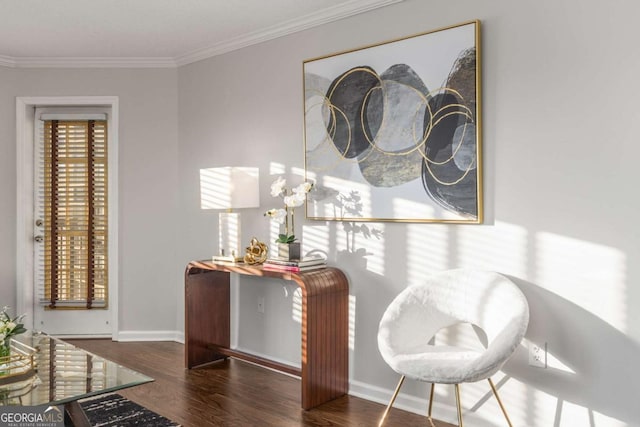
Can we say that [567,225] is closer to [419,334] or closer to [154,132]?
[419,334]

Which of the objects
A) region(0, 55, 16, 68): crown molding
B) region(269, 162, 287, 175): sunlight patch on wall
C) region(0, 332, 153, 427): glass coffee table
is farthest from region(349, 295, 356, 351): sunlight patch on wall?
region(0, 55, 16, 68): crown molding

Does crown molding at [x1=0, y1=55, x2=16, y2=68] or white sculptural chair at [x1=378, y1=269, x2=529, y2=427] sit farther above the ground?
crown molding at [x1=0, y1=55, x2=16, y2=68]

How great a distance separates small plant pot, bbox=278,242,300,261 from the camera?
3.29 metres

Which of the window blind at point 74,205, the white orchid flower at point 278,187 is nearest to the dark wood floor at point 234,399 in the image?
the window blind at point 74,205

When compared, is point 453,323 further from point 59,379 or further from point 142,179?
point 142,179

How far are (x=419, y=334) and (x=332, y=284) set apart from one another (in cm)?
65

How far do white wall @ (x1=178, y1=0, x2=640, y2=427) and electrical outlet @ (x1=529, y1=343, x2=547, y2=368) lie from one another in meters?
0.03

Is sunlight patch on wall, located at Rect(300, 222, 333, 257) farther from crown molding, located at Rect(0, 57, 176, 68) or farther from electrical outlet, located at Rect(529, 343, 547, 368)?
crown molding, located at Rect(0, 57, 176, 68)

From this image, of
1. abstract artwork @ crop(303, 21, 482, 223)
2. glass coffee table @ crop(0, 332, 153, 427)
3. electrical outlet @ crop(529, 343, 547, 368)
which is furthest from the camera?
abstract artwork @ crop(303, 21, 482, 223)

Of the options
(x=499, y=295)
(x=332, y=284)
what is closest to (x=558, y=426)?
(x=499, y=295)

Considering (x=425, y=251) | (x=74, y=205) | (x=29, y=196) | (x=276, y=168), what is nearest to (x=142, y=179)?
(x=74, y=205)

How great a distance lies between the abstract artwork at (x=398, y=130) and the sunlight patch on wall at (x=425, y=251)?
8cm

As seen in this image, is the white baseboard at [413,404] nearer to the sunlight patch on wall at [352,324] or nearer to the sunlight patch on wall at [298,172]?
the sunlight patch on wall at [352,324]

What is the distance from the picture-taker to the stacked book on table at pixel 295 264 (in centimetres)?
318
